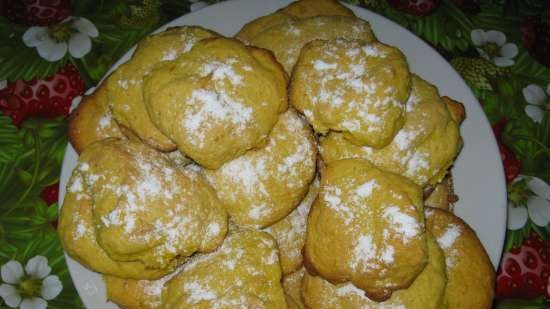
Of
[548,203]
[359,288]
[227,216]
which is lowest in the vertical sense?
[548,203]

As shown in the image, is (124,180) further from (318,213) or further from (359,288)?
(359,288)

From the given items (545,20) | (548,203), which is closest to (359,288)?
(548,203)

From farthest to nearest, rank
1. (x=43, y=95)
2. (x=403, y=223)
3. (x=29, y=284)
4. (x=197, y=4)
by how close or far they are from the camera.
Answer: (x=197, y=4) → (x=43, y=95) → (x=29, y=284) → (x=403, y=223)

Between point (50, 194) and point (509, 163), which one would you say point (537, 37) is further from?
point (50, 194)

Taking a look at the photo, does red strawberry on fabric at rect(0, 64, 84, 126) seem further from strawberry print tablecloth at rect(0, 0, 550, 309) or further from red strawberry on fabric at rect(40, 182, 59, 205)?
red strawberry on fabric at rect(40, 182, 59, 205)

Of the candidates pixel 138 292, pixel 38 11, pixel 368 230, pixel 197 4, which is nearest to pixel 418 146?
pixel 368 230
